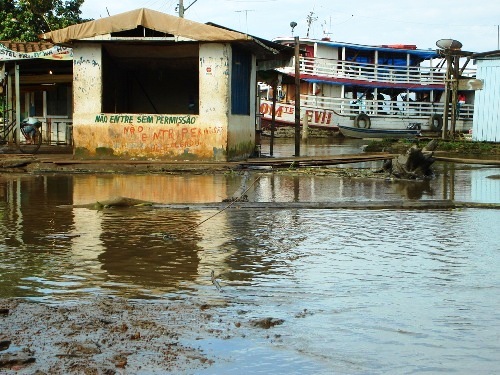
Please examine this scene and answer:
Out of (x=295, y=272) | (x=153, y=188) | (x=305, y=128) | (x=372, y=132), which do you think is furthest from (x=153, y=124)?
(x=372, y=132)

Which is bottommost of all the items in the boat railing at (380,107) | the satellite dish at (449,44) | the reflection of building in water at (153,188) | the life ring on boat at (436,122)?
the reflection of building in water at (153,188)

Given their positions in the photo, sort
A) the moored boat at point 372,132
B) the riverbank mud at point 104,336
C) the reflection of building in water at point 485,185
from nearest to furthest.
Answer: the riverbank mud at point 104,336 → the reflection of building in water at point 485,185 → the moored boat at point 372,132

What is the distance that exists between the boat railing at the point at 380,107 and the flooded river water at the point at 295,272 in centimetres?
2962

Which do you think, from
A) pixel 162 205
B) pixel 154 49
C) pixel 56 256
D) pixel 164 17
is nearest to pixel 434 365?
pixel 56 256

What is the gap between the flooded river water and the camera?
4113 mm

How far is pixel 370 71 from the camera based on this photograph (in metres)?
41.0

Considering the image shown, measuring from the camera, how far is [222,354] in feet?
13.1

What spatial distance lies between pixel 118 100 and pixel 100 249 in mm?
13424

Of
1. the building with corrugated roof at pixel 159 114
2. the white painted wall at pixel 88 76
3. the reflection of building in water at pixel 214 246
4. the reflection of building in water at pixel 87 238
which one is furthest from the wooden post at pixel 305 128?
the reflection of building in water at pixel 214 246

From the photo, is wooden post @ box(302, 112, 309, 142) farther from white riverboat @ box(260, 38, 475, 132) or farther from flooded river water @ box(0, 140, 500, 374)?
flooded river water @ box(0, 140, 500, 374)

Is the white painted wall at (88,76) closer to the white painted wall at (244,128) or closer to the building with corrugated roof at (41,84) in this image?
the building with corrugated roof at (41,84)

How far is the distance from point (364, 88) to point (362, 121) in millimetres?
2204

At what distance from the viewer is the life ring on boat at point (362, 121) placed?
4022cm

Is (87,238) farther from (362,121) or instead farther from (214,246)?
(362,121)
